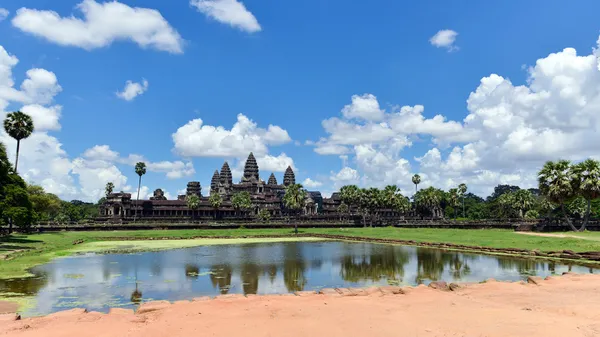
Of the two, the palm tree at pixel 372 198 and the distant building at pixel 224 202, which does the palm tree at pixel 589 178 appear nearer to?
the palm tree at pixel 372 198

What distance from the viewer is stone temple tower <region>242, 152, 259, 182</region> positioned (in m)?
171

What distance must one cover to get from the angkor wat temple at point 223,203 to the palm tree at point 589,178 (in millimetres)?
81689

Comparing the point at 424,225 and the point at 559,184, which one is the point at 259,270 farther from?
the point at 424,225

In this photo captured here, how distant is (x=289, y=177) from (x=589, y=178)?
13481 centimetres

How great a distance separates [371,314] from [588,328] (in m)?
6.26

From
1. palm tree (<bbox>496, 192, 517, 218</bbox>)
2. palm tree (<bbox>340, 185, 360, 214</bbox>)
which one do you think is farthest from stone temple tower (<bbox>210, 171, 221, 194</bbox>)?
palm tree (<bbox>496, 192, 517, 218</bbox>)

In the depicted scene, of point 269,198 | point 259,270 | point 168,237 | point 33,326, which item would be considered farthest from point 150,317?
point 269,198

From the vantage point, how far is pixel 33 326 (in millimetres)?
12742

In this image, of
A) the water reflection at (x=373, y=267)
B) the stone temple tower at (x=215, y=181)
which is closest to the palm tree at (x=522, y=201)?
the water reflection at (x=373, y=267)

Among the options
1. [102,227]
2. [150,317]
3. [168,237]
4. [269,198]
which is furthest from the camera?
[269,198]

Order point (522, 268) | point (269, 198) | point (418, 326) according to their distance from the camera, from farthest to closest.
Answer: point (269, 198) → point (522, 268) → point (418, 326)

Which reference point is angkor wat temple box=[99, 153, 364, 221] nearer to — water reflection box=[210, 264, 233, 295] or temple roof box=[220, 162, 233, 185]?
temple roof box=[220, 162, 233, 185]

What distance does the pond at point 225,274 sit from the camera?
20.8 m

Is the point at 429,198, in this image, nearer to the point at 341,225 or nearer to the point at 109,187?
the point at 341,225
